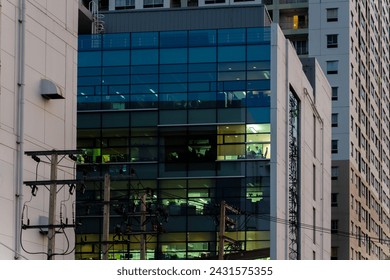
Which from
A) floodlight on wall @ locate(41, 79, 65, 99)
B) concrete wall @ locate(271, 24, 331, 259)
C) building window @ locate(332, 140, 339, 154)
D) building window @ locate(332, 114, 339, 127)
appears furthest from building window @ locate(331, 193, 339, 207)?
floodlight on wall @ locate(41, 79, 65, 99)

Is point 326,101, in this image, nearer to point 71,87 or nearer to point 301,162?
point 301,162

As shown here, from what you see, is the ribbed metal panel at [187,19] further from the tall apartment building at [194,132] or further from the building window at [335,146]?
the building window at [335,146]

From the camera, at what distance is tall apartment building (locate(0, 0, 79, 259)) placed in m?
33.6

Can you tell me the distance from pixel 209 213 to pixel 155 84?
35.7 ft

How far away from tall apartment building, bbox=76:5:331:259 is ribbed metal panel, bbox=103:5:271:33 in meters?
0.13

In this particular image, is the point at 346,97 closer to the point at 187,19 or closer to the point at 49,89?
the point at 187,19

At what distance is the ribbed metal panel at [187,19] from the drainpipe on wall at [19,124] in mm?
48703

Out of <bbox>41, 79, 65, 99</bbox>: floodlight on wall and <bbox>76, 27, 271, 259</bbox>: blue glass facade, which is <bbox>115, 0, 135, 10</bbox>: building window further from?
<bbox>41, 79, 65, 99</bbox>: floodlight on wall

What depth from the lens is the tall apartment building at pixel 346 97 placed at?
4660 inches

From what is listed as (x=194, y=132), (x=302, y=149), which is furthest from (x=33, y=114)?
(x=302, y=149)

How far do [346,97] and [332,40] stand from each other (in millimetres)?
6640

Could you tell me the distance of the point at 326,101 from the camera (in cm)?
10444

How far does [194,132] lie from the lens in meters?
79.5
